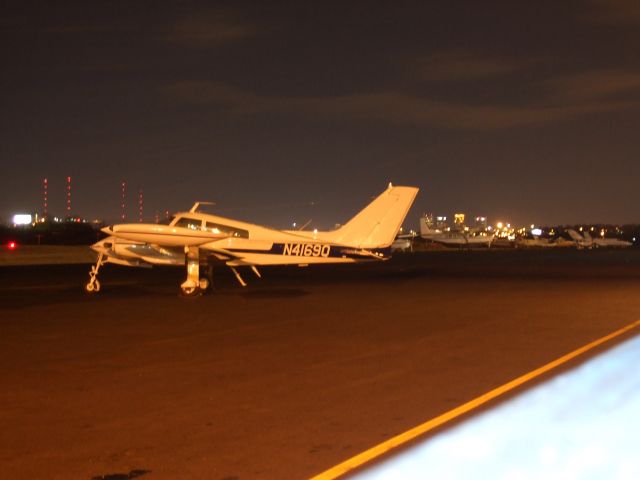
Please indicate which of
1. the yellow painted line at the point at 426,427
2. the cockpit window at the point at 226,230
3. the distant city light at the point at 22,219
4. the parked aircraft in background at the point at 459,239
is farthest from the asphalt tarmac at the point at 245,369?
the distant city light at the point at 22,219

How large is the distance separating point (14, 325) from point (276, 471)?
10.9m

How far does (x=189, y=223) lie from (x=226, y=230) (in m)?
1.28

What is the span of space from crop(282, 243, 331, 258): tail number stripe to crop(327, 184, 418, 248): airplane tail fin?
71cm

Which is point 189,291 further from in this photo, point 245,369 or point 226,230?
point 245,369

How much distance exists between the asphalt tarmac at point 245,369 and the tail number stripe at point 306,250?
54.6 inches

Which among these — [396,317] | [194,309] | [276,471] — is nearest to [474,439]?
[276,471]

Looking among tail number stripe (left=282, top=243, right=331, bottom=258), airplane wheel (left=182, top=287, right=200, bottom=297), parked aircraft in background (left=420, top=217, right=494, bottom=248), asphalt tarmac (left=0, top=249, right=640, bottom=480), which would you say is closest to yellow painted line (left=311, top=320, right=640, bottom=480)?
asphalt tarmac (left=0, top=249, right=640, bottom=480)

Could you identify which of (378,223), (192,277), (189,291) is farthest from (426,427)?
(378,223)

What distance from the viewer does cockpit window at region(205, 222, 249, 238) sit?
22406 millimetres

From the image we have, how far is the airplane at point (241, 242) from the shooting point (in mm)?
21766

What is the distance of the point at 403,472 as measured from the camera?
18.4 feet

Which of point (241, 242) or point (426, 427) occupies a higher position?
point (241, 242)

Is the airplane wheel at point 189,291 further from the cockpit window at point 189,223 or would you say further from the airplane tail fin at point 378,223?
the airplane tail fin at point 378,223

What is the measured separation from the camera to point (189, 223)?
22.1 meters
